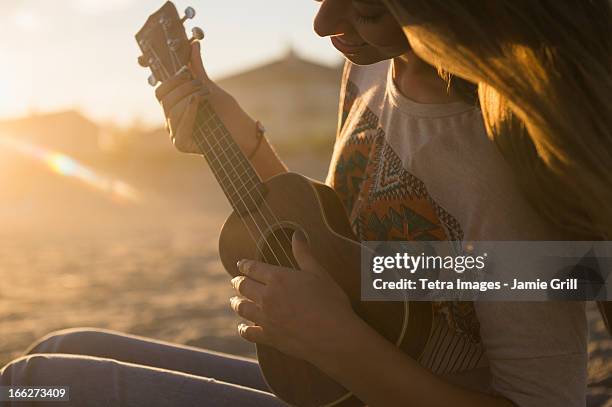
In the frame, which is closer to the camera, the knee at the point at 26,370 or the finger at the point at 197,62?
the knee at the point at 26,370

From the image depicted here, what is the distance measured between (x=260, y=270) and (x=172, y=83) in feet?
2.39

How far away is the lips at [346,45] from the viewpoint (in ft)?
4.78

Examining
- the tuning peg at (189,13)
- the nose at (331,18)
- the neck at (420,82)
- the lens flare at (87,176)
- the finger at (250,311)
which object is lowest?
the finger at (250,311)

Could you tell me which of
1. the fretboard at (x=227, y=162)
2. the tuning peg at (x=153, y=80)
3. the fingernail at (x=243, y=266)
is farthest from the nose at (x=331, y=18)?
the tuning peg at (x=153, y=80)

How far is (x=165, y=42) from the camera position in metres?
2.08

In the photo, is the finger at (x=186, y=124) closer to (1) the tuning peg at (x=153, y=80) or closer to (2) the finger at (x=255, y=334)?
(1) the tuning peg at (x=153, y=80)

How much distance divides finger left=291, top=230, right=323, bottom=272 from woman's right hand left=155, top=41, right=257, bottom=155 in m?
0.61

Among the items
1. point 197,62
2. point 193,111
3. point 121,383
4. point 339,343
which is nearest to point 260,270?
point 339,343

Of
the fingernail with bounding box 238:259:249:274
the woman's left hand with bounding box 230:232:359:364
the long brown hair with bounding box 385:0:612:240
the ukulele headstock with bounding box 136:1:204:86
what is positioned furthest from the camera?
the ukulele headstock with bounding box 136:1:204:86

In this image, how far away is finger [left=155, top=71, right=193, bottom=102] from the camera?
1933 mm

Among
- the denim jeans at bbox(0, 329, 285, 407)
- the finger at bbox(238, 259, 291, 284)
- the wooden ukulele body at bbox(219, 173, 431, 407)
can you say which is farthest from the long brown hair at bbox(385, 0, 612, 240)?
the denim jeans at bbox(0, 329, 285, 407)

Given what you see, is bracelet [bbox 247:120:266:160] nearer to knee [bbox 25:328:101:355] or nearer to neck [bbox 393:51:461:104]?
neck [bbox 393:51:461:104]

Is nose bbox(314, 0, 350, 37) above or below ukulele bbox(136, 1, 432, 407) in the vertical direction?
above

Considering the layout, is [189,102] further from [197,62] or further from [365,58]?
[365,58]
